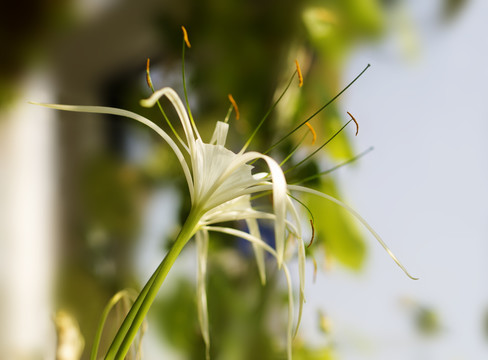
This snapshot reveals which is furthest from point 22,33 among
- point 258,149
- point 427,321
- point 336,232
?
point 427,321

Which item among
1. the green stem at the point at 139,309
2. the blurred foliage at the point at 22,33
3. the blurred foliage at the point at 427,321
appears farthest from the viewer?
the blurred foliage at the point at 22,33

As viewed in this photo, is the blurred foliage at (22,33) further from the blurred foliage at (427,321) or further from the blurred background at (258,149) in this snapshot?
the blurred foliage at (427,321)

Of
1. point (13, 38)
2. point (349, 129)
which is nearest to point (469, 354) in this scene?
point (349, 129)

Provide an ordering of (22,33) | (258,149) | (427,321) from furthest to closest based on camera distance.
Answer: (22,33) → (258,149) → (427,321)

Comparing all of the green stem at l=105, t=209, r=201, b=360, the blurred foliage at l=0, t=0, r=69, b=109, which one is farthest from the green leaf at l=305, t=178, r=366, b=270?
the blurred foliage at l=0, t=0, r=69, b=109

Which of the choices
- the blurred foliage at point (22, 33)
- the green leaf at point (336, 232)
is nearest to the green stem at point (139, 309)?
the green leaf at point (336, 232)

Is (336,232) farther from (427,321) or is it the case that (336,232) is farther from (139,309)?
(139,309)

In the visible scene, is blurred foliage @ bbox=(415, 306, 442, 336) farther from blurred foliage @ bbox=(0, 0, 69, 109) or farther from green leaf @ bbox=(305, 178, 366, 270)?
blurred foliage @ bbox=(0, 0, 69, 109)

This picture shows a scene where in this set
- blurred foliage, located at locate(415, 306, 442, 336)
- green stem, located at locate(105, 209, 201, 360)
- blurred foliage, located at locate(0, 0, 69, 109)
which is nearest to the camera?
green stem, located at locate(105, 209, 201, 360)

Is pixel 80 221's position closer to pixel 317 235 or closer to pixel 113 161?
pixel 113 161
